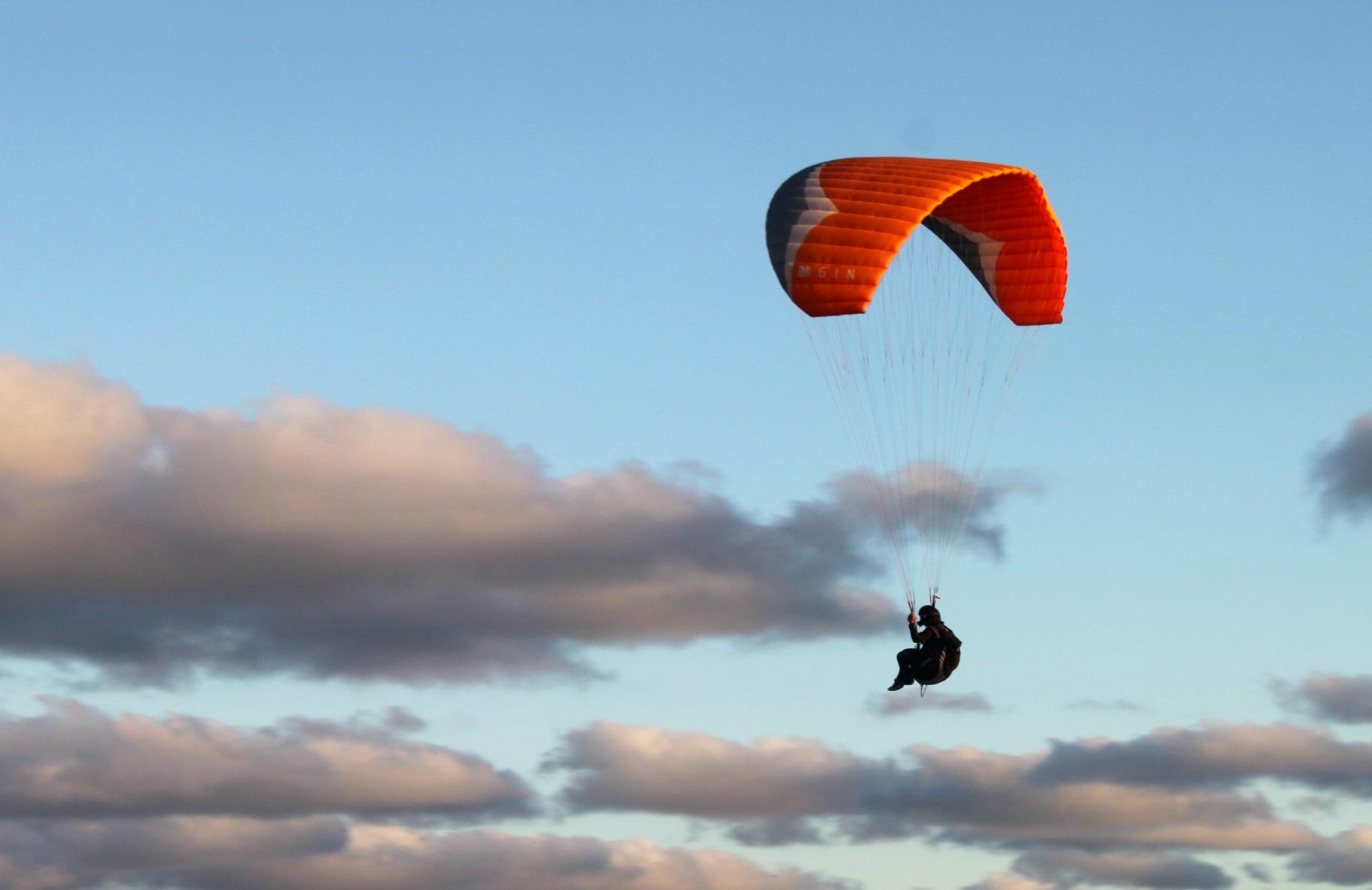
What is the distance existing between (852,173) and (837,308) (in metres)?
3.94

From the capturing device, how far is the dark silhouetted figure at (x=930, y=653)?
67750 millimetres

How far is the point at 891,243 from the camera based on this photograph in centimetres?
6806

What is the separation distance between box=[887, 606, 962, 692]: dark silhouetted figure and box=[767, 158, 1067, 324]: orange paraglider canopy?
7829mm

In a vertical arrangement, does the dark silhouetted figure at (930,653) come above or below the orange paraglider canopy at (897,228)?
below

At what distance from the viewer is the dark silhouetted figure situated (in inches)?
2667

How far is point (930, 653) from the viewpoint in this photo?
6775 centimetres

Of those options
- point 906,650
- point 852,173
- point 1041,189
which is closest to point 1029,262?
point 1041,189

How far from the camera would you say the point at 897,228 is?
68.1 m

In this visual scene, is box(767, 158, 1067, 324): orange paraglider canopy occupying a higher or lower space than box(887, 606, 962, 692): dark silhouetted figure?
higher

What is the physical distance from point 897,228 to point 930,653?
34.1 feet

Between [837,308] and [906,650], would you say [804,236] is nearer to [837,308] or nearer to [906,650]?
[837,308]

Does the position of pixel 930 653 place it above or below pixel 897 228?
below

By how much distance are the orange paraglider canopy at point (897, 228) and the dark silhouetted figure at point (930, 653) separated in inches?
308

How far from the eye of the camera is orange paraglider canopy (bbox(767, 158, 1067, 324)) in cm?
6831
